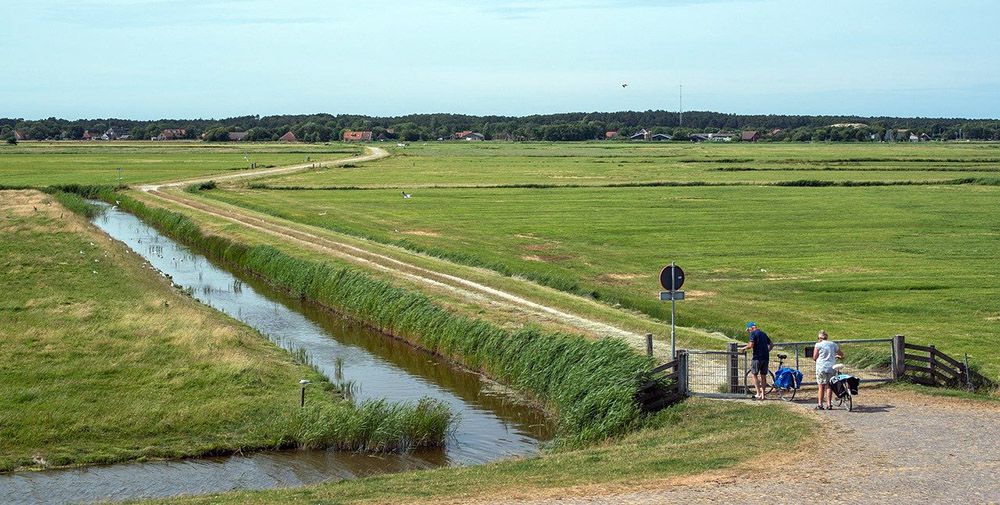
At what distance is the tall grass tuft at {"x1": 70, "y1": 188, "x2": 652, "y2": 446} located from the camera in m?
23.2

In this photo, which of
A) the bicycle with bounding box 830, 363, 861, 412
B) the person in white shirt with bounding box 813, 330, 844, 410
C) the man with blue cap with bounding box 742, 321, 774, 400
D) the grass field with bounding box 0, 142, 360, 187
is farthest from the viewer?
the grass field with bounding box 0, 142, 360, 187

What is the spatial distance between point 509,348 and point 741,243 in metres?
29.6

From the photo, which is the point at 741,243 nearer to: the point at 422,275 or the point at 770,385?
the point at 422,275

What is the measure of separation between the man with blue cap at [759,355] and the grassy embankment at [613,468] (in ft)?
2.62

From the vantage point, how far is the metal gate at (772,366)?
76.9 ft

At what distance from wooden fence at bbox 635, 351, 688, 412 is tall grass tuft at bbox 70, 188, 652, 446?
21cm

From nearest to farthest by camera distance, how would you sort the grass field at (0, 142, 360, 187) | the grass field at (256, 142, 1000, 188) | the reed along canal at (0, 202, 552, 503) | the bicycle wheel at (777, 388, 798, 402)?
the reed along canal at (0, 202, 552, 503) → the bicycle wheel at (777, 388, 798, 402) → the grass field at (256, 142, 1000, 188) → the grass field at (0, 142, 360, 187)

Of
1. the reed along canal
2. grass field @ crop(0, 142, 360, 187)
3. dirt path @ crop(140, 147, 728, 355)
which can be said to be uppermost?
grass field @ crop(0, 142, 360, 187)

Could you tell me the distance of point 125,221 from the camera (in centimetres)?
7706

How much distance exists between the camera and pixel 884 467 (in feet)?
57.8

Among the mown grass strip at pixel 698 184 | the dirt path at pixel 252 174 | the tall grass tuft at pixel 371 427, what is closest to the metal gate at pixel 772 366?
the tall grass tuft at pixel 371 427

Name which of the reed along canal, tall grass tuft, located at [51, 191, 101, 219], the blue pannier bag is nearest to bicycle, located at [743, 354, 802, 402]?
the blue pannier bag

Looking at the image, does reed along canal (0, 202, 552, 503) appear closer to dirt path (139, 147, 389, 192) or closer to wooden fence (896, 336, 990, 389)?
wooden fence (896, 336, 990, 389)

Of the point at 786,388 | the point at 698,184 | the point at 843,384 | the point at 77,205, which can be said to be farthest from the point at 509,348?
the point at 698,184
